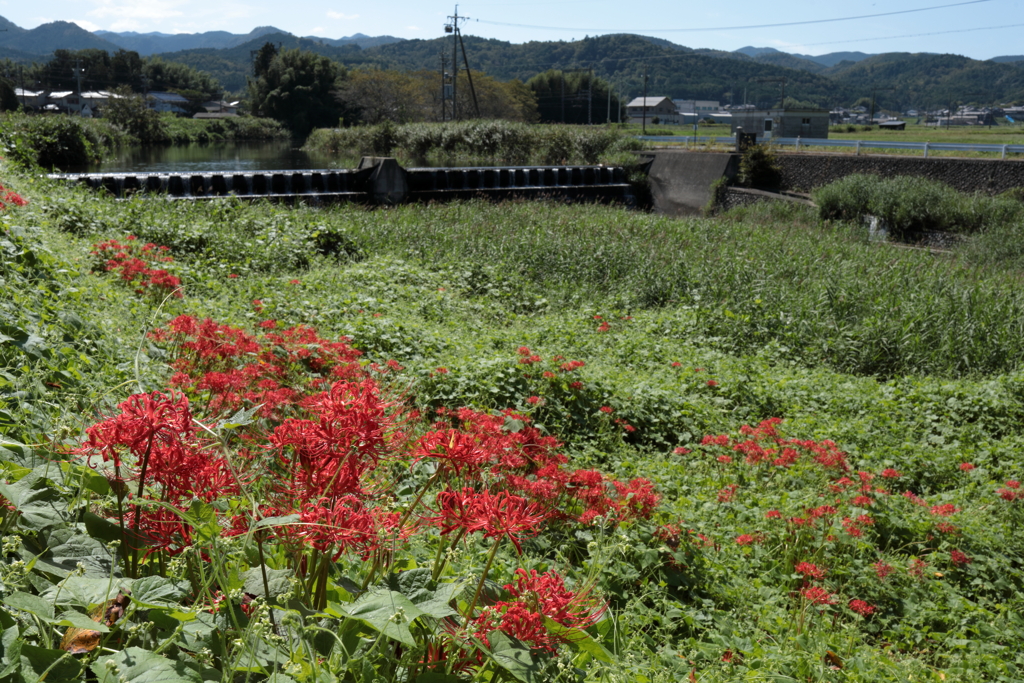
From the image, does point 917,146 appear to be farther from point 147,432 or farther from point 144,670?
point 144,670

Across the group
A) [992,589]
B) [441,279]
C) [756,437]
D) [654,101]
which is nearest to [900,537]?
[992,589]

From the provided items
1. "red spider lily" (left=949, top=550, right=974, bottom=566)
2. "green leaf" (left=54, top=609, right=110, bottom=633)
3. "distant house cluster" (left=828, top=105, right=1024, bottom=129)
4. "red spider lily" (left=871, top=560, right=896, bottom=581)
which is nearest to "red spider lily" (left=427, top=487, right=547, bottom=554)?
"green leaf" (left=54, top=609, right=110, bottom=633)

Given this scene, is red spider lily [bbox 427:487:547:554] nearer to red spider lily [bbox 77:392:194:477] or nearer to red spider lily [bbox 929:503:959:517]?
red spider lily [bbox 77:392:194:477]

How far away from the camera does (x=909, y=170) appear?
1773 cm

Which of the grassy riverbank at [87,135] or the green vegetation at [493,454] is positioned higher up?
the grassy riverbank at [87,135]

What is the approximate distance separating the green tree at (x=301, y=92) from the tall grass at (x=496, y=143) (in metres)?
31.0

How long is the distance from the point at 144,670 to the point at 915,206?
55.5 ft

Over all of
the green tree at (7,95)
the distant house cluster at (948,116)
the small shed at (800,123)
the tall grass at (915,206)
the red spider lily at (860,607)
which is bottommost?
the red spider lily at (860,607)

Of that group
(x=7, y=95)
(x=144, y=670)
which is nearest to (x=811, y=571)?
(x=144, y=670)

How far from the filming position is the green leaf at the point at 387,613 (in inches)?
46.8

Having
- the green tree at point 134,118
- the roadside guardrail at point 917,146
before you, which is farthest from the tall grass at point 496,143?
the green tree at point 134,118

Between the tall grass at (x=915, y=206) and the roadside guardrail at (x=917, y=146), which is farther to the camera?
the roadside guardrail at (x=917, y=146)

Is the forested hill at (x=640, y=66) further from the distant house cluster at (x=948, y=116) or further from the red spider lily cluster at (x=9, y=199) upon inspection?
the red spider lily cluster at (x=9, y=199)

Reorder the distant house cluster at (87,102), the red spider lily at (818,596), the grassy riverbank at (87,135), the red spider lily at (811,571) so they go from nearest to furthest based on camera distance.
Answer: the red spider lily at (818,596) → the red spider lily at (811,571) → the grassy riverbank at (87,135) → the distant house cluster at (87,102)
